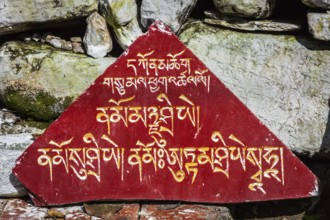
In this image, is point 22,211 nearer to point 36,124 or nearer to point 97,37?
point 36,124

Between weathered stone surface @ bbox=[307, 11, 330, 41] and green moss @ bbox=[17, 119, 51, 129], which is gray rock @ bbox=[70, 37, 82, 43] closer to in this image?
green moss @ bbox=[17, 119, 51, 129]

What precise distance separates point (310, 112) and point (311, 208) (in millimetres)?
627

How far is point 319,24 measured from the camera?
5.16m

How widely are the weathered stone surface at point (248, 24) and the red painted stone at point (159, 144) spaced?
0.49 meters

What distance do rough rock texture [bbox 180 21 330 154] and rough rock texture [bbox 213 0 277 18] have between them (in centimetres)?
14

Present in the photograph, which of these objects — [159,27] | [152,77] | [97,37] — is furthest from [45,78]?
[159,27]

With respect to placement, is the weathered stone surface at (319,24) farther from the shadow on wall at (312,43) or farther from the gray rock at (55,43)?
the gray rock at (55,43)

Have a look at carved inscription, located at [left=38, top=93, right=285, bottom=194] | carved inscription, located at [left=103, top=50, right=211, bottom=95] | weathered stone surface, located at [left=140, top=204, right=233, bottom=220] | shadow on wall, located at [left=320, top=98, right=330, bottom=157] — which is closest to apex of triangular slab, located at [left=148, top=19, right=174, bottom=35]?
carved inscription, located at [left=103, top=50, right=211, bottom=95]

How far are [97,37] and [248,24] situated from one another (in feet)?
2.96

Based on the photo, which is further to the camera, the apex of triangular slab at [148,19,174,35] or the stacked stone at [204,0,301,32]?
the stacked stone at [204,0,301,32]

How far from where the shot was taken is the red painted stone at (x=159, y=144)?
5.07 meters

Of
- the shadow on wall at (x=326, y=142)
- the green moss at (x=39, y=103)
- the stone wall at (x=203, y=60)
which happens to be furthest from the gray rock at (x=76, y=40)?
the shadow on wall at (x=326, y=142)

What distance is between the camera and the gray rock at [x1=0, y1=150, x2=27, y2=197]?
532cm

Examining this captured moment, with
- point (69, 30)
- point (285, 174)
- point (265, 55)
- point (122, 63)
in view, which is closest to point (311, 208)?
point (285, 174)
